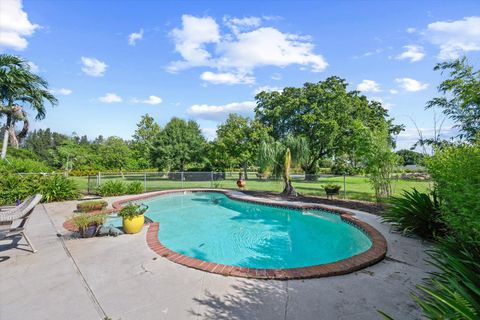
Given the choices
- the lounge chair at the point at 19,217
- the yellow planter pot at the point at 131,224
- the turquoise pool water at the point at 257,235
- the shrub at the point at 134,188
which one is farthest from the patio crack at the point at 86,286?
the shrub at the point at 134,188

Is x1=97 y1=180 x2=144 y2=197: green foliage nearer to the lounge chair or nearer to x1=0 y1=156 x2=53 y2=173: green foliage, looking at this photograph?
x1=0 y1=156 x2=53 y2=173: green foliage

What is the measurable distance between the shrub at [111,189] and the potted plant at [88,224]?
7.23m

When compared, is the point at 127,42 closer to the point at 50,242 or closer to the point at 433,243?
the point at 50,242

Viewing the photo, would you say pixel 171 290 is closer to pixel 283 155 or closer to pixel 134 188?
pixel 283 155

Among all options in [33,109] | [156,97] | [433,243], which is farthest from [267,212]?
[156,97]

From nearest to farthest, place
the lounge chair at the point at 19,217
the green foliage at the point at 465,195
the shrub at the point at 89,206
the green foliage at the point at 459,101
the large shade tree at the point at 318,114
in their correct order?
the green foliage at the point at 465,195, the lounge chair at the point at 19,217, the green foliage at the point at 459,101, the shrub at the point at 89,206, the large shade tree at the point at 318,114

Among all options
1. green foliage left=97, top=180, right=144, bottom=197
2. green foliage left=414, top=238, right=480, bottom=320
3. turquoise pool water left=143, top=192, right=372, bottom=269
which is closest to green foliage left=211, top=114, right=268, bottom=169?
green foliage left=97, top=180, right=144, bottom=197

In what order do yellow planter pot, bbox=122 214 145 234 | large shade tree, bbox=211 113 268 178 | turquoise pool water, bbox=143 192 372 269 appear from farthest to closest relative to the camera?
1. large shade tree, bbox=211 113 268 178
2. yellow planter pot, bbox=122 214 145 234
3. turquoise pool water, bbox=143 192 372 269

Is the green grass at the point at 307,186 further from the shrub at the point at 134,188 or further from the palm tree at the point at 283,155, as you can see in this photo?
the shrub at the point at 134,188

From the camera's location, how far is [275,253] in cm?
556

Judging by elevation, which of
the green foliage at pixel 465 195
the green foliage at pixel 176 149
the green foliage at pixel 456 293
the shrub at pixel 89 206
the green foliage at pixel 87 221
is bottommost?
the shrub at pixel 89 206

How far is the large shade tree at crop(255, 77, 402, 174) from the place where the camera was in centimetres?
2120

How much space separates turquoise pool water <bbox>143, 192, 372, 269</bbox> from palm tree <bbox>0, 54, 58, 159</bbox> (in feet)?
28.6

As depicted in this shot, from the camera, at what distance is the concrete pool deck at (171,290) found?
254 centimetres
